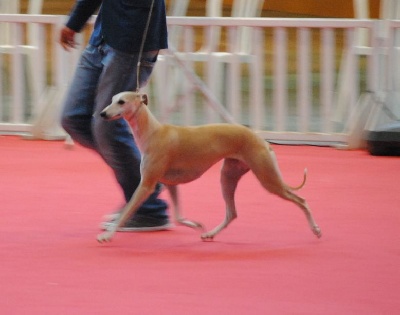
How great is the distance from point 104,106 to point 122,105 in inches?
7.8

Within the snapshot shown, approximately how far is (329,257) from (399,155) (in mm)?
3238

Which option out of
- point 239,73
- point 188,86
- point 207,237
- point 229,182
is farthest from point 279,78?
point 207,237

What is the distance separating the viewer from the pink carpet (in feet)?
11.8

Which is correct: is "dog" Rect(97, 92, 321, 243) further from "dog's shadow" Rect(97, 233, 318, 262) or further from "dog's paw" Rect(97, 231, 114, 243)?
"dog's shadow" Rect(97, 233, 318, 262)

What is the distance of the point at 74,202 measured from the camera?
566 centimetres

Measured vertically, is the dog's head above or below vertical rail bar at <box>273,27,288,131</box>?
above

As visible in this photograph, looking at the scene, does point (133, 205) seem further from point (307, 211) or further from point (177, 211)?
point (307, 211)

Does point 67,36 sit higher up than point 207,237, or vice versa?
point 67,36

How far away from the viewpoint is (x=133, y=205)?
14.8 feet

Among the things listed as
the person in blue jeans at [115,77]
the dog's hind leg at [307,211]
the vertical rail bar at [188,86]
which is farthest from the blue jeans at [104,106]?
the vertical rail bar at [188,86]

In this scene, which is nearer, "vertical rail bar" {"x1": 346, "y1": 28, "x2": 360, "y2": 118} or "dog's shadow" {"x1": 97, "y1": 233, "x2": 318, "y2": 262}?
"dog's shadow" {"x1": 97, "y1": 233, "x2": 318, "y2": 262}

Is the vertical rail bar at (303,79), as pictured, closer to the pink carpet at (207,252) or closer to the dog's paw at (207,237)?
the pink carpet at (207,252)

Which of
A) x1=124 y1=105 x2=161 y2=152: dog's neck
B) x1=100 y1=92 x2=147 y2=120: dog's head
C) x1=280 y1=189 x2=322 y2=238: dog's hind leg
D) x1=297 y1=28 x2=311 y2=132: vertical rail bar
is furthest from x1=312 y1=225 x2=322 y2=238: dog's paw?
x1=297 y1=28 x2=311 y2=132: vertical rail bar

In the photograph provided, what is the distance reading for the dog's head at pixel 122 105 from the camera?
14.7 feet
